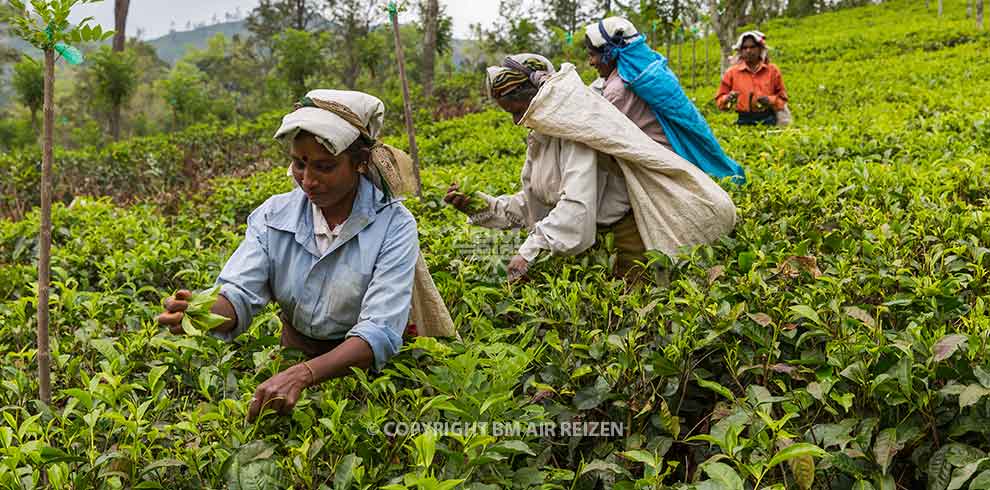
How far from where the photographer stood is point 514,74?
2.71 m

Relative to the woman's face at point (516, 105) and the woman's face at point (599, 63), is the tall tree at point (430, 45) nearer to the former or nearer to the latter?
the woman's face at point (599, 63)

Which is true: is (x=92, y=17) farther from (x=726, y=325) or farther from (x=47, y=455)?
(x=726, y=325)

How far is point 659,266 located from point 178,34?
203m

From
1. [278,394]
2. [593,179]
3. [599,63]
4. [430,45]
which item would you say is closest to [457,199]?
[593,179]

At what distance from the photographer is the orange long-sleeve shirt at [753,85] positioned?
6066 mm

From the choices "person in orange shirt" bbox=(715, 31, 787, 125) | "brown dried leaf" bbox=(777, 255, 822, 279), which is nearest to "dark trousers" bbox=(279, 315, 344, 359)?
"brown dried leaf" bbox=(777, 255, 822, 279)

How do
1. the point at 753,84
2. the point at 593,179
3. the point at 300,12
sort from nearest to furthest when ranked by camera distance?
1. the point at 593,179
2. the point at 753,84
3. the point at 300,12

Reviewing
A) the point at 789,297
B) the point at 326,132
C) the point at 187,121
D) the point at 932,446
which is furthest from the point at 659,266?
the point at 187,121

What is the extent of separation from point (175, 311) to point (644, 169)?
5.62ft

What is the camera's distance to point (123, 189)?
9094mm

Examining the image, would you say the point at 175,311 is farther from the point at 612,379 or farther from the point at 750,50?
the point at 750,50

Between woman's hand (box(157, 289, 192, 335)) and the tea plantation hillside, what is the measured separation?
3.1 inches

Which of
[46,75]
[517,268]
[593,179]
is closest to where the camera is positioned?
[46,75]

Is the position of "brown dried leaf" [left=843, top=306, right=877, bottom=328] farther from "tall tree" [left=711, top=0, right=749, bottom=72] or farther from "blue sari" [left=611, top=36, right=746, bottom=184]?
"tall tree" [left=711, top=0, right=749, bottom=72]
